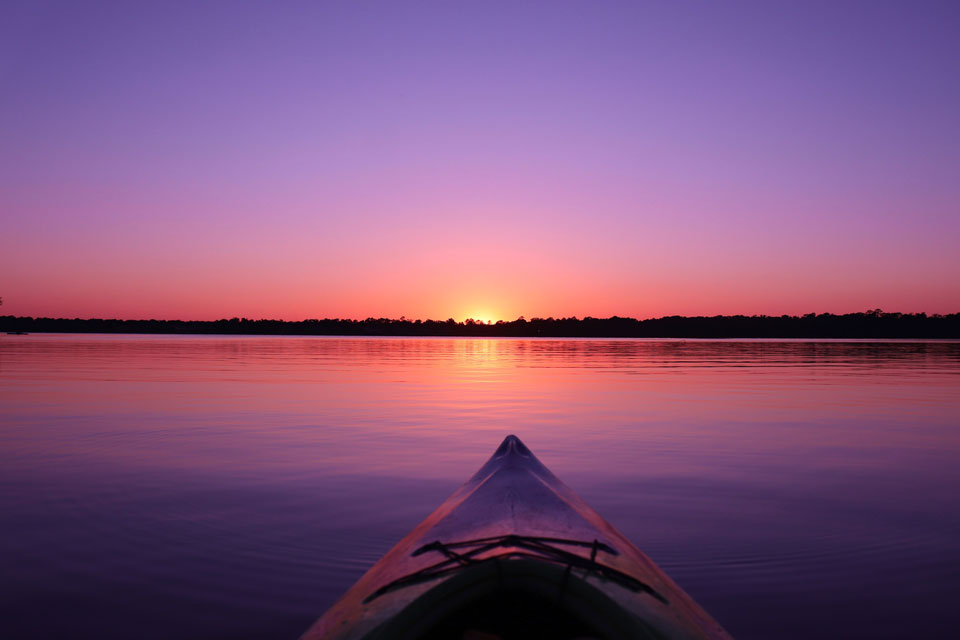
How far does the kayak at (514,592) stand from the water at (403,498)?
0.97 meters

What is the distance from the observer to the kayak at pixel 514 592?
314 cm

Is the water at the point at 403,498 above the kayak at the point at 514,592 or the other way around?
the other way around

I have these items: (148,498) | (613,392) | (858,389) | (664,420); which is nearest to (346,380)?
(613,392)

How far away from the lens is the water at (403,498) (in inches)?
181

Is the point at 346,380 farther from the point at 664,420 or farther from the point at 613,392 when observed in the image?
the point at 664,420

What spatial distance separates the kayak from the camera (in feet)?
10.3

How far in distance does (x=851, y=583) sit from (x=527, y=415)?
9702 millimetres

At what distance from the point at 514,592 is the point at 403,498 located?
408cm

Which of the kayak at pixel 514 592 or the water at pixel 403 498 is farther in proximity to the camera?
the water at pixel 403 498

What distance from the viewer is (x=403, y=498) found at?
7.45 meters

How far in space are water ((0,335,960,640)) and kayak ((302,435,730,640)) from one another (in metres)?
0.97

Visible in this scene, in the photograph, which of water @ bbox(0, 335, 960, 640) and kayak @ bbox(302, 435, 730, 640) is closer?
kayak @ bbox(302, 435, 730, 640)

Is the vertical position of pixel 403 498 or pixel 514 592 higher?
pixel 514 592

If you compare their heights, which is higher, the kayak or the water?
the kayak
